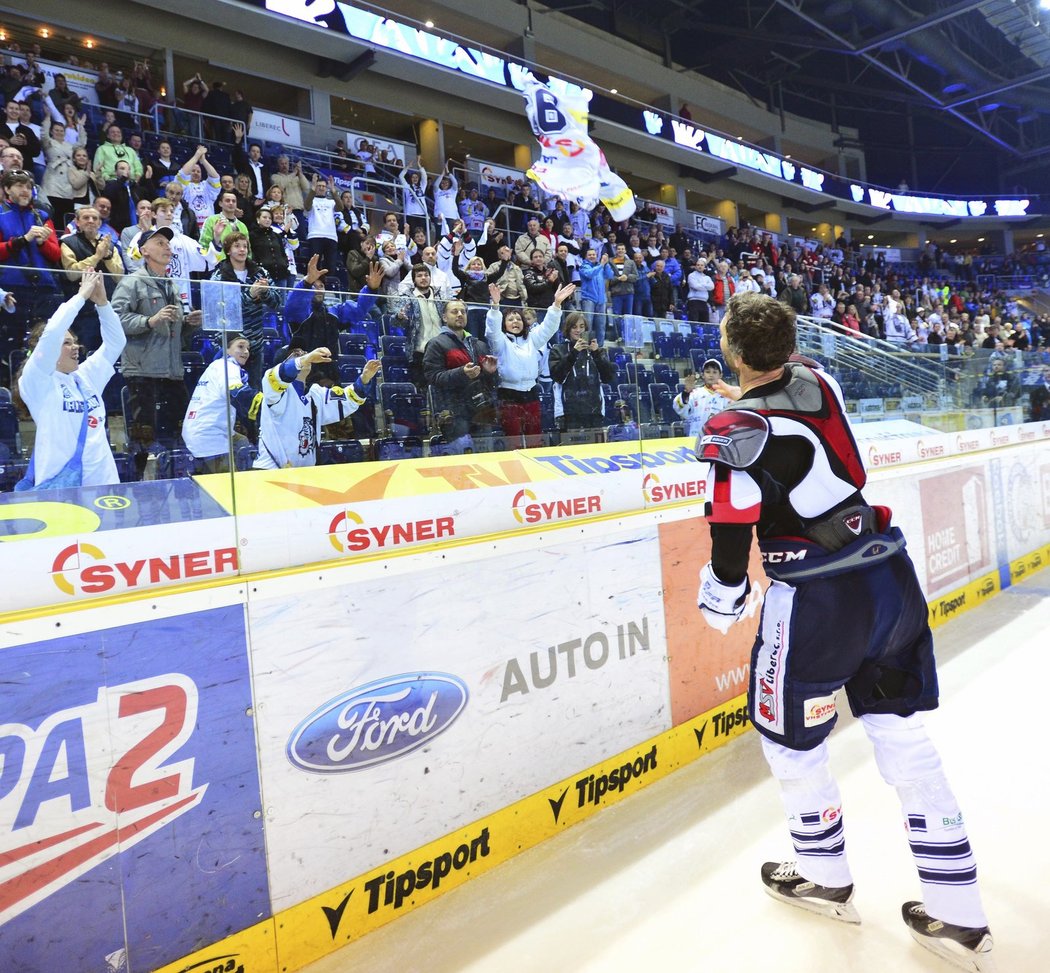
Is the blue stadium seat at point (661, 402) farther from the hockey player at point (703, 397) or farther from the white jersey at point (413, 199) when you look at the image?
the white jersey at point (413, 199)

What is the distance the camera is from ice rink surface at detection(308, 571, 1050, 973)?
2.31m

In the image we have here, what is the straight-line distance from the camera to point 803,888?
248cm

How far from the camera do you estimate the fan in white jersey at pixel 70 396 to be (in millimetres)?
2076

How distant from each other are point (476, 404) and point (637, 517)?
1.02 meters

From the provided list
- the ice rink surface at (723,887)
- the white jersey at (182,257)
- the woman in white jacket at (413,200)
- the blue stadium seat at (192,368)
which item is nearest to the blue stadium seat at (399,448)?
the blue stadium seat at (192,368)

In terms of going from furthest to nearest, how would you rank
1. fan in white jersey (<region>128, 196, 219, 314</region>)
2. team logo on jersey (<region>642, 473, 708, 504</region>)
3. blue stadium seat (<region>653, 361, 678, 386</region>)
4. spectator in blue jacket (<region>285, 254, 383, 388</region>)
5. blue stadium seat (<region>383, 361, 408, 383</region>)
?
fan in white jersey (<region>128, 196, 219, 314</region>), blue stadium seat (<region>653, 361, 678, 386</region>), team logo on jersey (<region>642, 473, 708, 504</region>), blue stadium seat (<region>383, 361, 408, 383</region>), spectator in blue jacket (<region>285, 254, 383, 388</region>)

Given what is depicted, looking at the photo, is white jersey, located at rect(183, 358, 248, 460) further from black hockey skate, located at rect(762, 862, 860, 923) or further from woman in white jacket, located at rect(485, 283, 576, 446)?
black hockey skate, located at rect(762, 862, 860, 923)

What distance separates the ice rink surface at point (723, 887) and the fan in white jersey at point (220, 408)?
1621 mm

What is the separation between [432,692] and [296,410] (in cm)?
112

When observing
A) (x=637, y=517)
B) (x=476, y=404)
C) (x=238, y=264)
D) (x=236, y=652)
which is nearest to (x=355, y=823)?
(x=236, y=652)

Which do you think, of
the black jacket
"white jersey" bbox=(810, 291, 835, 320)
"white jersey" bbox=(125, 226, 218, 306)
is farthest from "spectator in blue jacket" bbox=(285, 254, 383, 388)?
"white jersey" bbox=(810, 291, 835, 320)

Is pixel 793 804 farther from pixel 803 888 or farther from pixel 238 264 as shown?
pixel 238 264

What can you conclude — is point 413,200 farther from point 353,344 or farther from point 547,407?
point 353,344

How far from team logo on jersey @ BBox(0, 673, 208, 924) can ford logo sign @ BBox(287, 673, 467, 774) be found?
0.37 m
